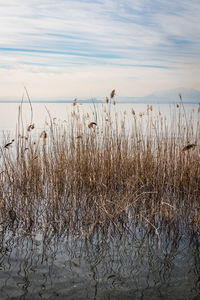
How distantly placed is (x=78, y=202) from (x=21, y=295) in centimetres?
117

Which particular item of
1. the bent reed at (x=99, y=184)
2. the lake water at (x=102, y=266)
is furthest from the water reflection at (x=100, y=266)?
the bent reed at (x=99, y=184)

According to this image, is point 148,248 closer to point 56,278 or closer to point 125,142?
point 56,278

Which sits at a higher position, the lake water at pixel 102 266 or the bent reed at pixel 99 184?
the bent reed at pixel 99 184

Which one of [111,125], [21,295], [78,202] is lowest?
[21,295]

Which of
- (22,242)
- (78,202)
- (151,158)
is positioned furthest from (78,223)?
(151,158)

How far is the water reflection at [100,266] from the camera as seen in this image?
1882 millimetres

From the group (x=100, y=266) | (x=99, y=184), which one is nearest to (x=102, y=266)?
(x=100, y=266)

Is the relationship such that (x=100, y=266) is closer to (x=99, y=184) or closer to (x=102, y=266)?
(x=102, y=266)

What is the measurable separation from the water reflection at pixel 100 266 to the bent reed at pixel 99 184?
0.43 ft

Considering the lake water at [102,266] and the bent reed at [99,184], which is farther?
the bent reed at [99,184]

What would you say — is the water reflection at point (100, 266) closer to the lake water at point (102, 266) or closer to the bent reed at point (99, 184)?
the lake water at point (102, 266)

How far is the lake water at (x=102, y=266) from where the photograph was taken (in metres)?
1.88

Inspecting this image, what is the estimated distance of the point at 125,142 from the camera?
3791 mm

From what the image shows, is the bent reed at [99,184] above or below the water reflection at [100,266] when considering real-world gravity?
above
